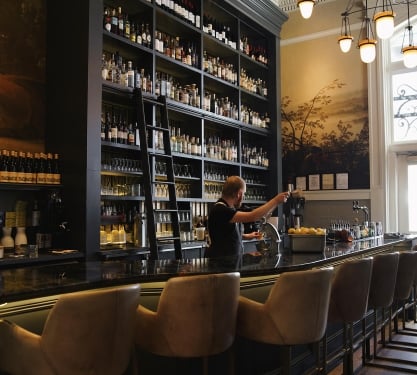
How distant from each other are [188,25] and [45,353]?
445 cm

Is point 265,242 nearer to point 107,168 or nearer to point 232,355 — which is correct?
point 232,355

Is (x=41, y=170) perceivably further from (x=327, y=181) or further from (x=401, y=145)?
(x=401, y=145)

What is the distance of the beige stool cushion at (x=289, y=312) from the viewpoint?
2361mm

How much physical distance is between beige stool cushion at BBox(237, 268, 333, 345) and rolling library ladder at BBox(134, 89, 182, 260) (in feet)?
6.59

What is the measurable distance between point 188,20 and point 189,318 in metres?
4.22

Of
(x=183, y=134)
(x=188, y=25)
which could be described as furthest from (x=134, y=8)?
(x=183, y=134)

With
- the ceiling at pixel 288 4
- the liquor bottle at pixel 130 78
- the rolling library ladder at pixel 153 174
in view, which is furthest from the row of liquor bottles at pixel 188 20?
the ceiling at pixel 288 4

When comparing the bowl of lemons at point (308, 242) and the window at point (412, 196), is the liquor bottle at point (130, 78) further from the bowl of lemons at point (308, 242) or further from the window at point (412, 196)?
the window at point (412, 196)

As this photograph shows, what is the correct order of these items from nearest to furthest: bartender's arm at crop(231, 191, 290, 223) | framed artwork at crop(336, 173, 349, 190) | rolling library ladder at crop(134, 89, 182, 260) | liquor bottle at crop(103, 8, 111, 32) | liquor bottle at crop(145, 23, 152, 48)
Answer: bartender's arm at crop(231, 191, 290, 223) < rolling library ladder at crop(134, 89, 182, 260) < liquor bottle at crop(103, 8, 111, 32) < liquor bottle at crop(145, 23, 152, 48) < framed artwork at crop(336, 173, 349, 190)

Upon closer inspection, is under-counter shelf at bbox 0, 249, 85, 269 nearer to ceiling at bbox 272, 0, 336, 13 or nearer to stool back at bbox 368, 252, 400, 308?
stool back at bbox 368, 252, 400, 308

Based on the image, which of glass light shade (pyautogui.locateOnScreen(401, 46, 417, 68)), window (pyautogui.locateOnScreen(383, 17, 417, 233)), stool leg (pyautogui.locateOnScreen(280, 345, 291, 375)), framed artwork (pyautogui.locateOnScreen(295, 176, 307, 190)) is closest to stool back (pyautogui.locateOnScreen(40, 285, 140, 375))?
stool leg (pyautogui.locateOnScreen(280, 345, 291, 375))

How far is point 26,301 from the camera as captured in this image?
205 cm

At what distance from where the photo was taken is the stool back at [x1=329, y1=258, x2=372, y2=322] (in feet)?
9.70

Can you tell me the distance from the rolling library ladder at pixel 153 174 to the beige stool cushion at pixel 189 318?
2.13 metres
